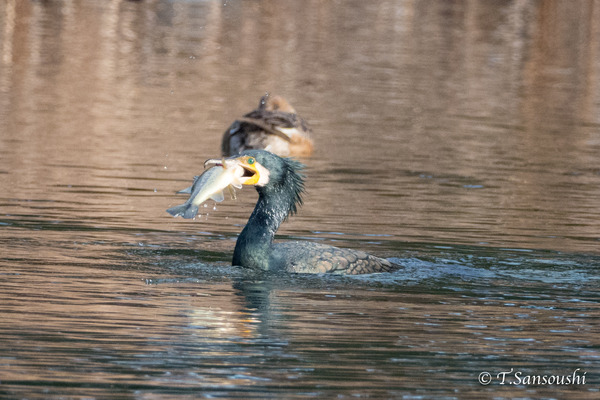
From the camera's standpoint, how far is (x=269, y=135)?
66.4ft

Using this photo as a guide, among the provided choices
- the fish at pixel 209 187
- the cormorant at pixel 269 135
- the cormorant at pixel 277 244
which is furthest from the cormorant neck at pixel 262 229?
the cormorant at pixel 269 135

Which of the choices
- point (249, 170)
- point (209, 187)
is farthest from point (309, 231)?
point (209, 187)

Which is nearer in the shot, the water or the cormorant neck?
the water

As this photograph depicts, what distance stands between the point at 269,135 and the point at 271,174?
9.07 metres

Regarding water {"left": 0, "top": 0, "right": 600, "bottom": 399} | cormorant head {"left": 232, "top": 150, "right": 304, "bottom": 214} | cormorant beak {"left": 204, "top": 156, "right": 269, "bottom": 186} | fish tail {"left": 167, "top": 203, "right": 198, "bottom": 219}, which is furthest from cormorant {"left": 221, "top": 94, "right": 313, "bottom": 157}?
fish tail {"left": 167, "top": 203, "right": 198, "bottom": 219}

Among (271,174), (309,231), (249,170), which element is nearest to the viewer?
(249,170)

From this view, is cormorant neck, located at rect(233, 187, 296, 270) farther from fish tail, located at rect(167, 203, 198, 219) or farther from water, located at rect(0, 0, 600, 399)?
fish tail, located at rect(167, 203, 198, 219)

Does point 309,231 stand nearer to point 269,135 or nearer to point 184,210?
point 184,210

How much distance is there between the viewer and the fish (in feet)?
34.6

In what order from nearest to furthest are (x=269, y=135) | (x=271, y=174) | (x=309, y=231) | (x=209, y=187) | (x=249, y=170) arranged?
(x=209, y=187)
(x=249, y=170)
(x=271, y=174)
(x=309, y=231)
(x=269, y=135)

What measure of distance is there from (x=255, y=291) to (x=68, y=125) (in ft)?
39.0

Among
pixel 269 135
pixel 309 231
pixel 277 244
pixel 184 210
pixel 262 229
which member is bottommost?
pixel 269 135

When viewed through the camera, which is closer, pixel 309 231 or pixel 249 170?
pixel 249 170

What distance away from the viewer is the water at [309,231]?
312 inches
